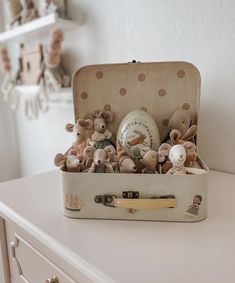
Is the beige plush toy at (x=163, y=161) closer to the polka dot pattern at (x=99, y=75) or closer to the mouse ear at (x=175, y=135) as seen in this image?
the mouse ear at (x=175, y=135)

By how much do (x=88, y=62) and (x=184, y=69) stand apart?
0.58 metres

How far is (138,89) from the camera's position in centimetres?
71

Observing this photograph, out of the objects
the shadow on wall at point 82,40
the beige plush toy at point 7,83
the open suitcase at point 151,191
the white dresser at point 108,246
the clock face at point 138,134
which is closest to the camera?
the white dresser at point 108,246

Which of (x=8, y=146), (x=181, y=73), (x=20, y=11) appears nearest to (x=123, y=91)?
(x=181, y=73)

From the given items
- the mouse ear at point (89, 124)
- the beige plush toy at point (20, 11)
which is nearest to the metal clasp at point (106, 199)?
the mouse ear at point (89, 124)

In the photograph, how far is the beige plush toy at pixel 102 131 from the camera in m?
0.68

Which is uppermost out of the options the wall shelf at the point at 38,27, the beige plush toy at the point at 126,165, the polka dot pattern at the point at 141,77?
the wall shelf at the point at 38,27

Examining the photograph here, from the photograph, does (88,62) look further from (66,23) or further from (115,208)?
(115,208)

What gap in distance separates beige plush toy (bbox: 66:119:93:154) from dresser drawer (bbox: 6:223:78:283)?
22 cm

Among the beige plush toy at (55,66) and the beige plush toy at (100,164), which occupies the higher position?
the beige plush toy at (55,66)

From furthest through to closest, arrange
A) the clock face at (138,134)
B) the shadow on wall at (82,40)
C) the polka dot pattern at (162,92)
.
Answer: the shadow on wall at (82,40)
the polka dot pattern at (162,92)
the clock face at (138,134)

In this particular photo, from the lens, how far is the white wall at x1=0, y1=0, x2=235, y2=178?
0.75 meters

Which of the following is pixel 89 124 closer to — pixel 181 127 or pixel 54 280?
pixel 181 127

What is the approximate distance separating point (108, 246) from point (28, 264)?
0.77ft
